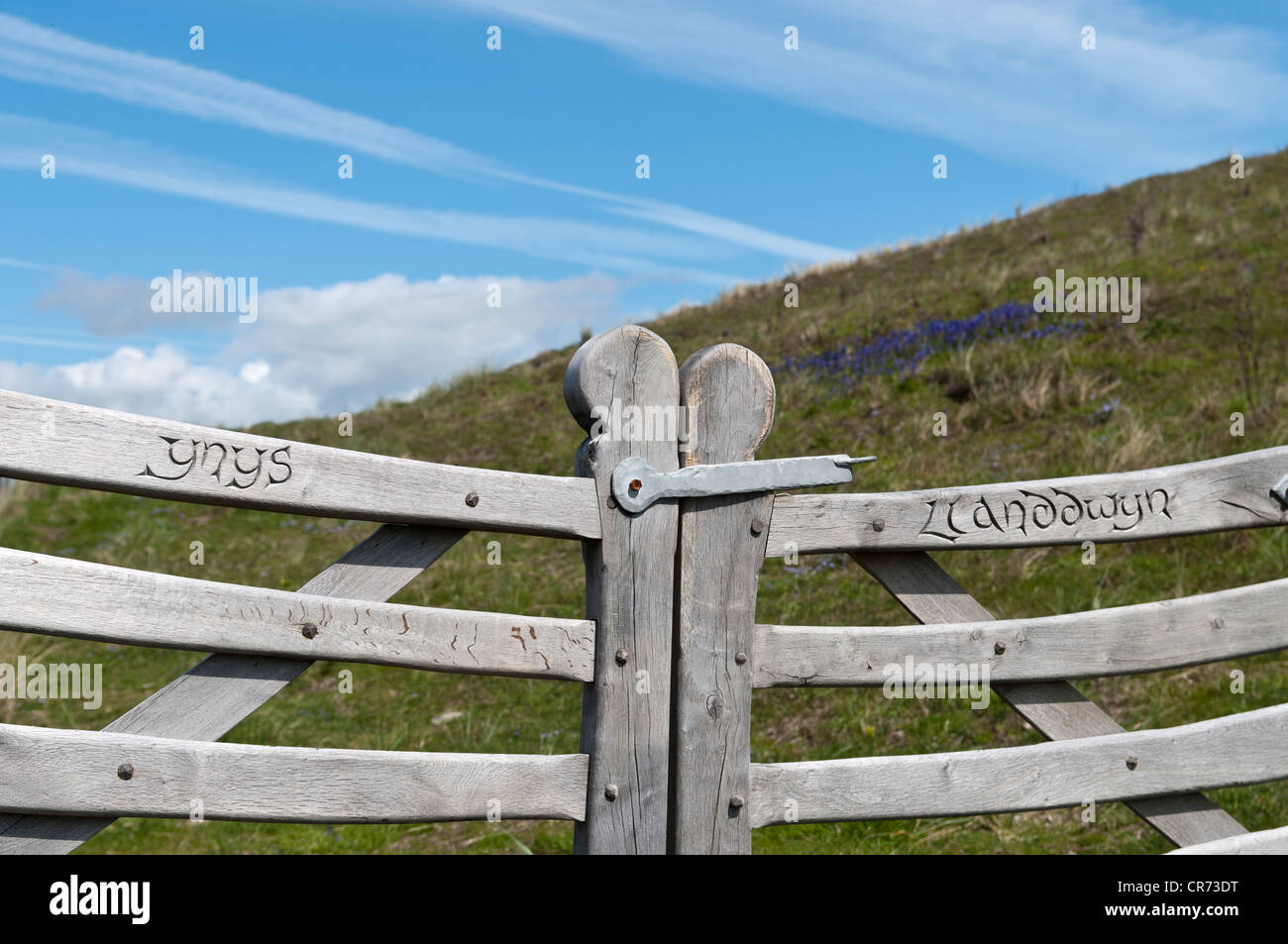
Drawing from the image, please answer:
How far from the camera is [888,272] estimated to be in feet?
64.7

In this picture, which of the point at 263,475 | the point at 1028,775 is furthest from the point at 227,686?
the point at 1028,775

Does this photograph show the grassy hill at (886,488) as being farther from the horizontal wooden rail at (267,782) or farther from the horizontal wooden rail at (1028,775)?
the horizontal wooden rail at (267,782)

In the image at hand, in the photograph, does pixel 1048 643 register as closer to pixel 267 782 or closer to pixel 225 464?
pixel 267 782

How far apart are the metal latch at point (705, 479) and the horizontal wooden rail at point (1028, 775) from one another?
2.74ft

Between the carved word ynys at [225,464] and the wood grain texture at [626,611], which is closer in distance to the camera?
the carved word ynys at [225,464]

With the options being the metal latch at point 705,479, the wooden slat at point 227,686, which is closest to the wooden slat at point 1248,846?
the metal latch at point 705,479

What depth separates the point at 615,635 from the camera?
9.01 feet

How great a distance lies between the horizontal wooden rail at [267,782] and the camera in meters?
2.38

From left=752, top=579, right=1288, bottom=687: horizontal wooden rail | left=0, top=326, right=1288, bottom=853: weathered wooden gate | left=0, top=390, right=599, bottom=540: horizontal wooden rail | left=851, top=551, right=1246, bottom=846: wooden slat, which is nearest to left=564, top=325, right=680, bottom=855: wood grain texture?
left=0, top=326, right=1288, bottom=853: weathered wooden gate

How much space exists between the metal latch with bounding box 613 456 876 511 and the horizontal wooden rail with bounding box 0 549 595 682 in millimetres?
395

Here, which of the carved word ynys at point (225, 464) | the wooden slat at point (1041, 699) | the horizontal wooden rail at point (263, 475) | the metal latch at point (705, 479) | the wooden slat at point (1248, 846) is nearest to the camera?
the horizontal wooden rail at point (263, 475)

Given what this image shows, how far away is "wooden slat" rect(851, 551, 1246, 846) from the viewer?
3.18 metres
